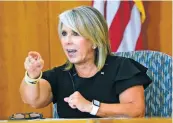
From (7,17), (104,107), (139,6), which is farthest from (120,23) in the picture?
(104,107)

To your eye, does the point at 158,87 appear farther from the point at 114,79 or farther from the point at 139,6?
the point at 139,6

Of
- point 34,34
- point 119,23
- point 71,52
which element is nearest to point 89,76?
point 71,52

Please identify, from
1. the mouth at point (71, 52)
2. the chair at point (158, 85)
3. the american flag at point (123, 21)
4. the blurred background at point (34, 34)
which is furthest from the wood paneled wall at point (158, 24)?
the mouth at point (71, 52)

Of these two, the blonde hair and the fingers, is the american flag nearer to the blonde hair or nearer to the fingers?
the blonde hair

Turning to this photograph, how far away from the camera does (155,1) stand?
305 centimetres

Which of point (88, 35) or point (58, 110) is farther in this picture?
point (58, 110)

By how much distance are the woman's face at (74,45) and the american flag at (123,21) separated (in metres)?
1.19

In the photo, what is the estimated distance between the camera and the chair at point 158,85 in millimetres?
1698

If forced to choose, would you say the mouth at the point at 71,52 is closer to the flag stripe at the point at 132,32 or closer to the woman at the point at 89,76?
the woman at the point at 89,76

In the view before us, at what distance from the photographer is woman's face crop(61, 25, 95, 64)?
155 centimetres

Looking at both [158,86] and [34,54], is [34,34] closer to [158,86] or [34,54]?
[158,86]

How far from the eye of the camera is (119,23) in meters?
2.80

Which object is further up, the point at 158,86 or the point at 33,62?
the point at 33,62

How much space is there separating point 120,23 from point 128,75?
1279 millimetres
